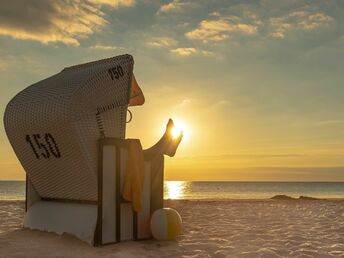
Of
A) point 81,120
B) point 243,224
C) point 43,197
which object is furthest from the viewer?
point 243,224

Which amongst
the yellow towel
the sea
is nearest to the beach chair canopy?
the yellow towel

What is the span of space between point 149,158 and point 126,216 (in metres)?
1.35

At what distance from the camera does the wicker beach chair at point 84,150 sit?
811 centimetres

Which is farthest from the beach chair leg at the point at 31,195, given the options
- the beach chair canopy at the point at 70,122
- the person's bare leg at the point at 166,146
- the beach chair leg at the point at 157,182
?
the person's bare leg at the point at 166,146

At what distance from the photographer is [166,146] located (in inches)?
375

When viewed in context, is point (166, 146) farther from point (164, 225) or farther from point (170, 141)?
point (164, 225)

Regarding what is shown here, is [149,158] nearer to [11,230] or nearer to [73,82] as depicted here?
[73,82]

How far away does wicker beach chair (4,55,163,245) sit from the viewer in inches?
319

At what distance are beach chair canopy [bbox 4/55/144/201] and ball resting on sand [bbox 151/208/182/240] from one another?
1.37m

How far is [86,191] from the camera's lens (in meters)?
8.52

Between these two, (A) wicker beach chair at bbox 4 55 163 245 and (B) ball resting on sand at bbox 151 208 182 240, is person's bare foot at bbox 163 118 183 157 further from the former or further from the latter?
(B) ball resting on sand at bbox 151 208 182 240

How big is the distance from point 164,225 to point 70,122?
2.82m

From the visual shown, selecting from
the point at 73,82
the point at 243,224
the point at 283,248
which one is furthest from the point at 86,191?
the point at 243,224

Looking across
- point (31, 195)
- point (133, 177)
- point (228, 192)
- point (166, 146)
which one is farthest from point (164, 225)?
point (228, 192)
